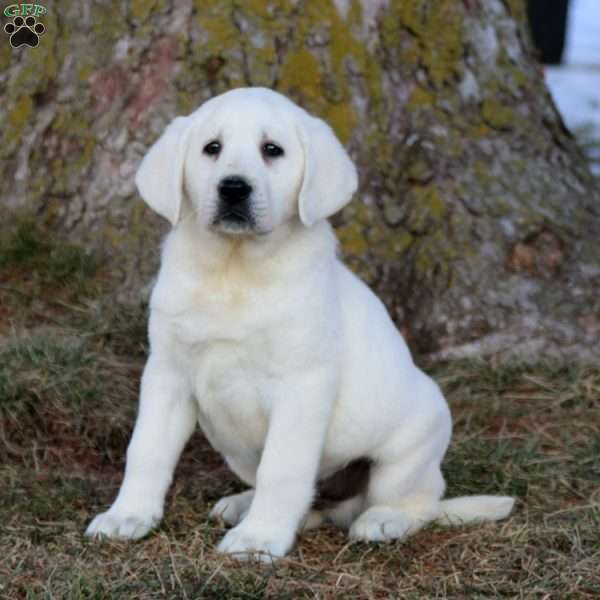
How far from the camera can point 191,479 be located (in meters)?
4.79

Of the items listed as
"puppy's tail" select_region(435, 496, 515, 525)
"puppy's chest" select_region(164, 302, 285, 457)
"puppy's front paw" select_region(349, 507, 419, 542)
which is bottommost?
"puppy's tail" select_region(435, 496, 515, 525)

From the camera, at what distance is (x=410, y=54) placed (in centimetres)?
595

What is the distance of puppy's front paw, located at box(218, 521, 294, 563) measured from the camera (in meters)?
3.80

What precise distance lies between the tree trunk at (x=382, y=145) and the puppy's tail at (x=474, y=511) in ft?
4.87

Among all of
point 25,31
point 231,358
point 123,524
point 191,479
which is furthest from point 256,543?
point 25,31

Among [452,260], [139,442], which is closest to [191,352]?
[139,442]

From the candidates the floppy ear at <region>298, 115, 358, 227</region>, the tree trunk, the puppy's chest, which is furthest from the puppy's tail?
the tree trunk

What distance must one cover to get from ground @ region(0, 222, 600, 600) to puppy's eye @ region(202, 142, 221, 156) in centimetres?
118

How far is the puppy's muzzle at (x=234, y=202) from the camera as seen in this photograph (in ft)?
12.3

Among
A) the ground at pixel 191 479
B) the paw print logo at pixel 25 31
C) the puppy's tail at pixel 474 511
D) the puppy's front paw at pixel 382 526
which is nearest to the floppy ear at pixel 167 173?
the ground at pixel 191 479

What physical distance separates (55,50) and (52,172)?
58 cm

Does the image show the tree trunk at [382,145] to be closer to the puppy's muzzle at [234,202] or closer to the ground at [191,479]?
the ground at [191,479]

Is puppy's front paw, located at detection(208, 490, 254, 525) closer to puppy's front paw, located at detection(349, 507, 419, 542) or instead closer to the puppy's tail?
puppy's front paw, located at detection(349, 507, 419, 542)

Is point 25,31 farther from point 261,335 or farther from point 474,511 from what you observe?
point 474,511
